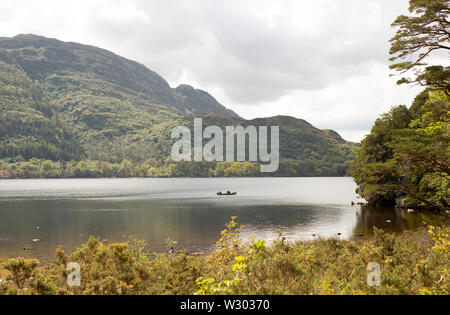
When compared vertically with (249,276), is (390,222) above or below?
below

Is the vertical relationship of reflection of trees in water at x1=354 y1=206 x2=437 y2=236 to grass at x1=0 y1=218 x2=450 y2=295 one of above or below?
below

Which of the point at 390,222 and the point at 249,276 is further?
the point at 390,222

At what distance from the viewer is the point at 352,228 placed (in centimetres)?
4259

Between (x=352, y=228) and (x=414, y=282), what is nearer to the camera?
(x=414, y=282)

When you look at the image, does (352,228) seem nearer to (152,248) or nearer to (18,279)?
(152,248)

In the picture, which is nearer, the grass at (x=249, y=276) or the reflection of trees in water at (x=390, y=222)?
the grass at (x=249, y=276)

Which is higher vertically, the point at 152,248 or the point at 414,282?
A: the point at 414,282

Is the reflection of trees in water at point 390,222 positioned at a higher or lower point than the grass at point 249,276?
lower

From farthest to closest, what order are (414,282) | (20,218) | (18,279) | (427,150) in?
(20,218) → (427,150) → (18,279) → (414,282)

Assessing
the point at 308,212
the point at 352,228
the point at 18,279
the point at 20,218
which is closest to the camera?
the point at 18,279

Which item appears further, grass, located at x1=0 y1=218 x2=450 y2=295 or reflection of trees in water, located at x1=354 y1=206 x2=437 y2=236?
reflection of trees in water, located at x1=354 y1=206 x2=437 y2=236
